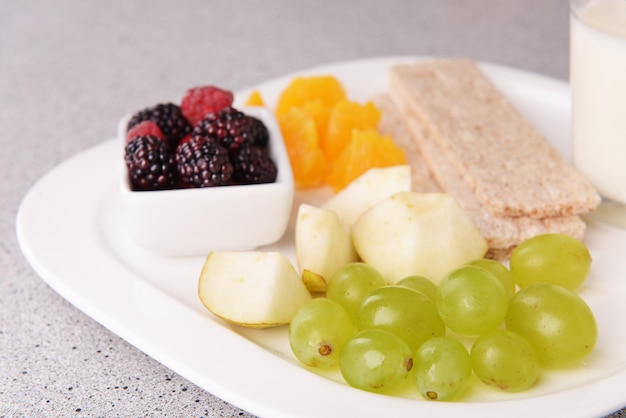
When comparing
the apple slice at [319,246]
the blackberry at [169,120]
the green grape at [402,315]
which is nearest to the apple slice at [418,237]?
the apple slice at [319,246]

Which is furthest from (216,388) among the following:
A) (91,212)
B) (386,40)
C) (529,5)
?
(529,5)

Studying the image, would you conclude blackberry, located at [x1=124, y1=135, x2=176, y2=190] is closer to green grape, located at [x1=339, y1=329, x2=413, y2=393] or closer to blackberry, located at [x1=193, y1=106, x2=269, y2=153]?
blackberry, located at [x1=193, y1=106, x2=269, y2=153]

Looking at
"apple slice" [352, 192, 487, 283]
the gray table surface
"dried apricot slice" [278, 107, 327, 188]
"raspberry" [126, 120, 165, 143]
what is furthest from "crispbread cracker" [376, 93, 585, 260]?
the gray table surface

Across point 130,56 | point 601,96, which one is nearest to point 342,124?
point 601,96

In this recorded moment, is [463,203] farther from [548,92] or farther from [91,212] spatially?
[91,212]

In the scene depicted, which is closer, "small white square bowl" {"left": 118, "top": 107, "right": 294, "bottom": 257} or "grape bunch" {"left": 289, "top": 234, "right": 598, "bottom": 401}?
"grape bunch" {"left": 289, "top": 234, "right": 598, "bottom": 401}

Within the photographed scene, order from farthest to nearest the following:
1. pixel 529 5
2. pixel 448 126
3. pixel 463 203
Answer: pixel 529 5, pixel 448 126, pixel 463 203
